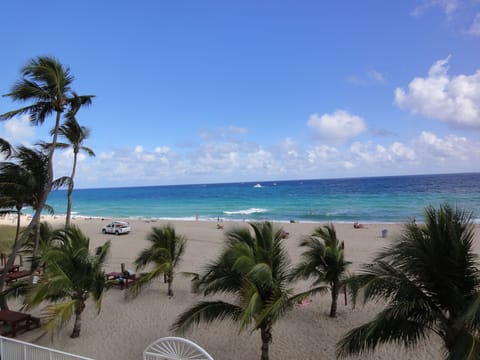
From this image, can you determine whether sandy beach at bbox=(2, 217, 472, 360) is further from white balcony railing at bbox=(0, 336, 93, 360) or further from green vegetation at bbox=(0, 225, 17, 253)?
green vegetation at bbox=(0, 225, 17, 253)

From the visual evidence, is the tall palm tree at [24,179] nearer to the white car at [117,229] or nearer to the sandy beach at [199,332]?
the sandy beach at [199,332]

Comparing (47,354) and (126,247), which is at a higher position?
(47,354)

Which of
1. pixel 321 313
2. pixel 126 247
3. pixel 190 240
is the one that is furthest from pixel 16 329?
pixel 190 240

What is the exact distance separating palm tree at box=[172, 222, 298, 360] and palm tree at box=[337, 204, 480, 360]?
54.9 inches

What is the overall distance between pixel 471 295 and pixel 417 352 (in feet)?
12.7

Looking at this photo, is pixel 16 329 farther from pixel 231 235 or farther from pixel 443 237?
pixel 443 237

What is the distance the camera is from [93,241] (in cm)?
2389

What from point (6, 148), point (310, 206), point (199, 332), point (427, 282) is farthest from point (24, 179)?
point (310, 206)

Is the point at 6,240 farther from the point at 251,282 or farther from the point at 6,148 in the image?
the point at 251,282

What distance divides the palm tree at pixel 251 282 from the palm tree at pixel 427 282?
1.39m

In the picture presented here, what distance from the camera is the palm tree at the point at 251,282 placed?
4922 millimetres

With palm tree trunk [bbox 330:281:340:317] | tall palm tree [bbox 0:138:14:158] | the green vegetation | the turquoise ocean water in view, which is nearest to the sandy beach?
palm tree trunk [bbox 330:281:340:317]

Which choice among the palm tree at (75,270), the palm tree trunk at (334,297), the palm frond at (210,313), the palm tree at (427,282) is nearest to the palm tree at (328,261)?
the palm tree trunk at (334,297)

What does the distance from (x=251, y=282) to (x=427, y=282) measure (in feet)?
8.37
